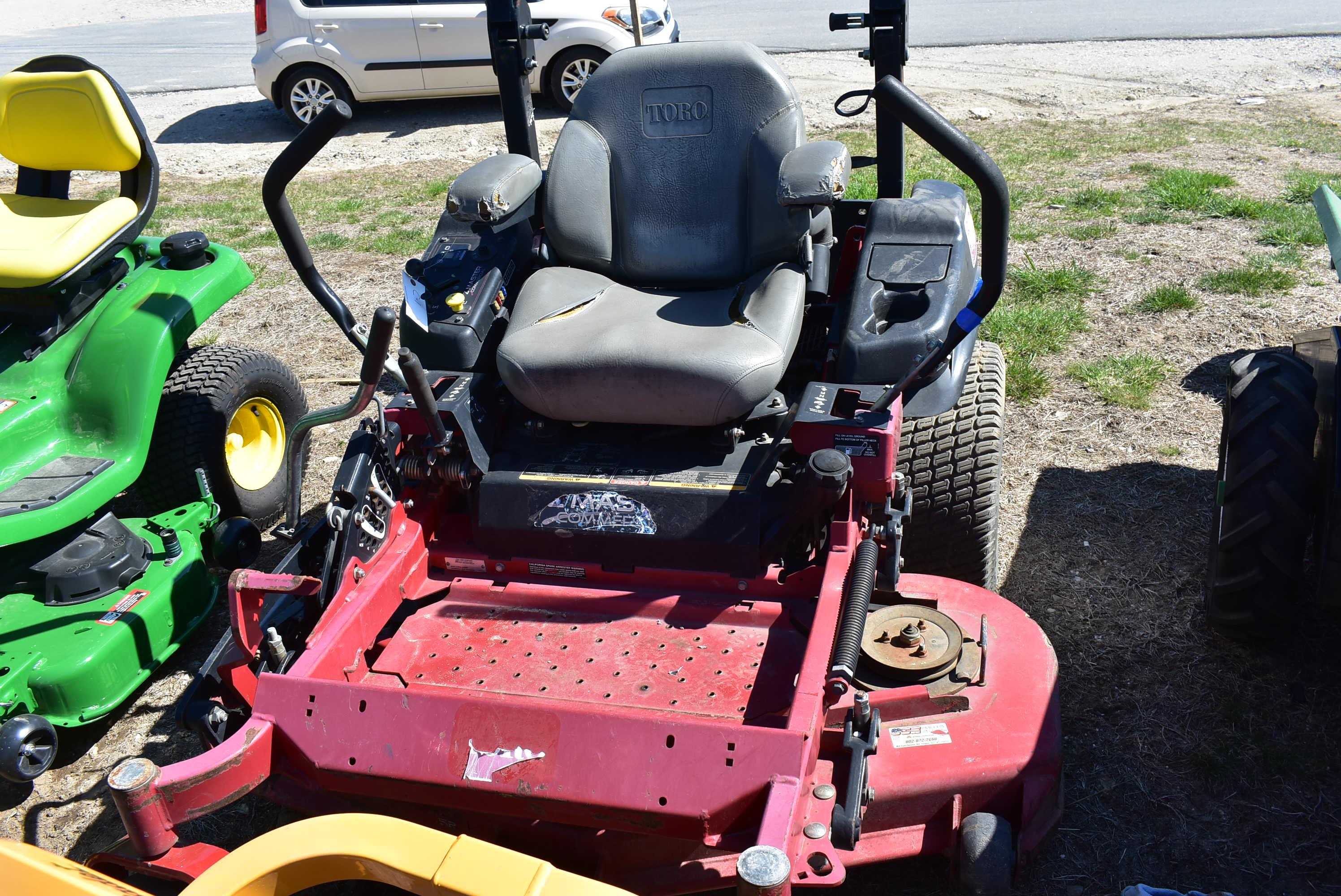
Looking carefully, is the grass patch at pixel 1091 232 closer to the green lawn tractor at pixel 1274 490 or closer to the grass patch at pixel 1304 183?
the grass patch at pixel 1304 183

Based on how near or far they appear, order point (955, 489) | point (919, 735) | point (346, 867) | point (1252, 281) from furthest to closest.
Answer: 1. point (1252, 281)
2. point (955, 489)
3. point (919, 735)
4. point (346, 867)

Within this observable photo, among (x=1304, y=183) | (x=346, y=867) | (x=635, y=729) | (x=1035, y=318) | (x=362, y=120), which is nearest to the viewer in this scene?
(x=346, y=867)

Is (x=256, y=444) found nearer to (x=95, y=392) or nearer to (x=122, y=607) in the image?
(x=95, y=392)

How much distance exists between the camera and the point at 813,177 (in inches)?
116

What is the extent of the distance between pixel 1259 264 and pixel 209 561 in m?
4.61

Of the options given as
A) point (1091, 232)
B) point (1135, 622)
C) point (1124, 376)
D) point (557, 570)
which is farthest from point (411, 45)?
point (1135, 622)

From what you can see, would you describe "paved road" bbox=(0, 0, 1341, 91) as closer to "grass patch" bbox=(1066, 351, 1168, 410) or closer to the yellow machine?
"grass patch" bbox=(1066, 351, 1168, 410)

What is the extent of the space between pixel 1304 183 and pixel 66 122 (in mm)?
5996

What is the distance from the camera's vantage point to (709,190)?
335 centimetres

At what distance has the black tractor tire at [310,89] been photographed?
8.79 metres

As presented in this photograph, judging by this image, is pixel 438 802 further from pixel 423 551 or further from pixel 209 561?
pixel 209 561

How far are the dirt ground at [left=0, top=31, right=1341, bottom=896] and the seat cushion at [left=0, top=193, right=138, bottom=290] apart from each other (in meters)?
1.11

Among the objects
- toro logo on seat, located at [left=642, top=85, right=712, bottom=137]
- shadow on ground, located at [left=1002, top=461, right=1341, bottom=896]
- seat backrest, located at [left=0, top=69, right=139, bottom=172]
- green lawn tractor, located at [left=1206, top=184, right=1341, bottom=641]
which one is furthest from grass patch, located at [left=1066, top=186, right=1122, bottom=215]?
seat backrest, located at [left=0, top=69, right=139, bottom=172]

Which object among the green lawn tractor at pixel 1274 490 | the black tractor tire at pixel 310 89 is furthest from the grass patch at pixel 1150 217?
the black tractor tire at pixel 310 89
